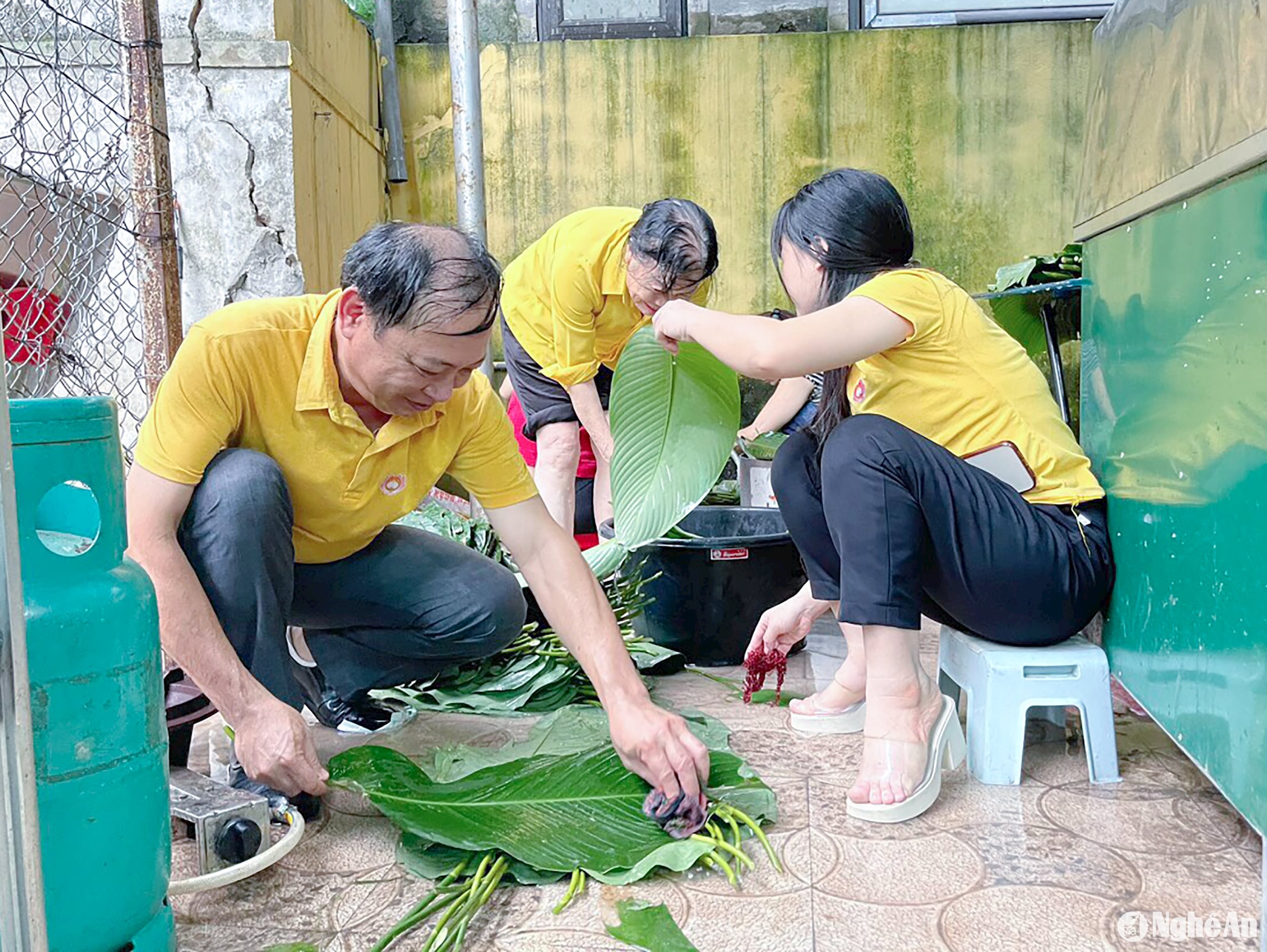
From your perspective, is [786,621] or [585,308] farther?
[585,308]

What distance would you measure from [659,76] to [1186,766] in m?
3.61

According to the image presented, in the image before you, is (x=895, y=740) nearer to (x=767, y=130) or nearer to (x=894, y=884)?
(x=894, y=884)

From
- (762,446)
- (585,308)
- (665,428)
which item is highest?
(585,308)

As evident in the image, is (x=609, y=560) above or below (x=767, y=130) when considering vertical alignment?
below

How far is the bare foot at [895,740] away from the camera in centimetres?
151

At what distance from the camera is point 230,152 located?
10.4ft

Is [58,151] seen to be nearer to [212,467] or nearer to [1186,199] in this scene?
[212,467]

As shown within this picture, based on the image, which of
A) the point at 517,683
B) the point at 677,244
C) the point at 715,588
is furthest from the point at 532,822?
the point at 677,244

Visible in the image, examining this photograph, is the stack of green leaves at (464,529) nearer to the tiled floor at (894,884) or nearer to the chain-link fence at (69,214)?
the chain-link fence at (69,214)

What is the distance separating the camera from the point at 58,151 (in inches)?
97.0

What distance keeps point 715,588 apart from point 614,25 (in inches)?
135

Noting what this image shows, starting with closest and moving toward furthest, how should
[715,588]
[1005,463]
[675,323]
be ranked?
1. [1005,463]
2. [675,323]
3. [715,588]

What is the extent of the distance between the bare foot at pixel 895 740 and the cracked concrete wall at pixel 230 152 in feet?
7.62

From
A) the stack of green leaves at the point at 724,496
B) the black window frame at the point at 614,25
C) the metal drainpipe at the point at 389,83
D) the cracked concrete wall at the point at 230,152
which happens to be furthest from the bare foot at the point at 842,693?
the black window frame at the point at 614,25
